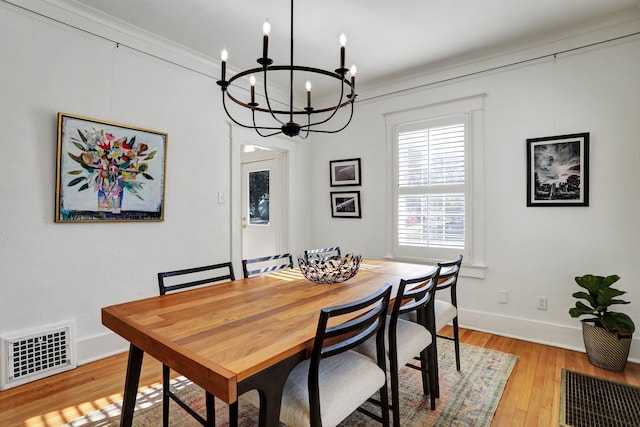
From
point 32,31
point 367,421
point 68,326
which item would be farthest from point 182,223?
point 367,421

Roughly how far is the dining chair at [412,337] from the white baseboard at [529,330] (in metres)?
1.43

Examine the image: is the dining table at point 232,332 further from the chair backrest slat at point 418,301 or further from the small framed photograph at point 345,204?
the small framed photograph at point 345,204

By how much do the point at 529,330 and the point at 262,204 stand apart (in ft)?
11.4

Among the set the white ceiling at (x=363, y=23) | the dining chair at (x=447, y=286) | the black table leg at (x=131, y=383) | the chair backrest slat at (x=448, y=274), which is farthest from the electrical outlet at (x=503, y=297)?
the black table leg at (x=131, y=383)

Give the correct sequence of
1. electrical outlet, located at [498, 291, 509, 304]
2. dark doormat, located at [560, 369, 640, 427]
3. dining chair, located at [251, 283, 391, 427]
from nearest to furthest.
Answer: dining chair, located at [251, 283, 391, 427] → dark doormat, located at [560, 369, 640, 427] → electrical outlet, located at [498, 291, 509, 304]

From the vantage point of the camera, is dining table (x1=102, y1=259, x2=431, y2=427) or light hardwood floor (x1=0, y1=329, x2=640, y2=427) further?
light hardwood floor (x1=0, y1=329, x2=640, y2=427)

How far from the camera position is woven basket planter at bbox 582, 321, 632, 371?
2432 millimetres

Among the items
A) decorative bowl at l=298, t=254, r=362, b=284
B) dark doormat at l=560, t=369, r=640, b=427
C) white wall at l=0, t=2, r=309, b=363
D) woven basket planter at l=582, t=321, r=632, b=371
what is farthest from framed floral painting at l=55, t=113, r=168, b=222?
woven basket planter at l=582, t=321, r=632, b=371

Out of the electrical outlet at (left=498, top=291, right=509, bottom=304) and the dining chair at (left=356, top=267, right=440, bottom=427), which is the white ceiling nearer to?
the dining chair at (left=356, top=267, right=440, bottom=427)

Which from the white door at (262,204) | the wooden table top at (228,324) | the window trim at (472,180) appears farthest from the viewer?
the white door at (262,204)

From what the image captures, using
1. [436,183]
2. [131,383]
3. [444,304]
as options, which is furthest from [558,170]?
[131,383]

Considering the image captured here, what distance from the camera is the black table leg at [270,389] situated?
43.8 inches

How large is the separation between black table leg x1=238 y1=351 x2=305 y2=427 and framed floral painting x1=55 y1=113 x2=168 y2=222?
7.17 feet

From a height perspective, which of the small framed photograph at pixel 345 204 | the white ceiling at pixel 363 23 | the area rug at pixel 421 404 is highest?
the white ceiling at pixel 363 23
